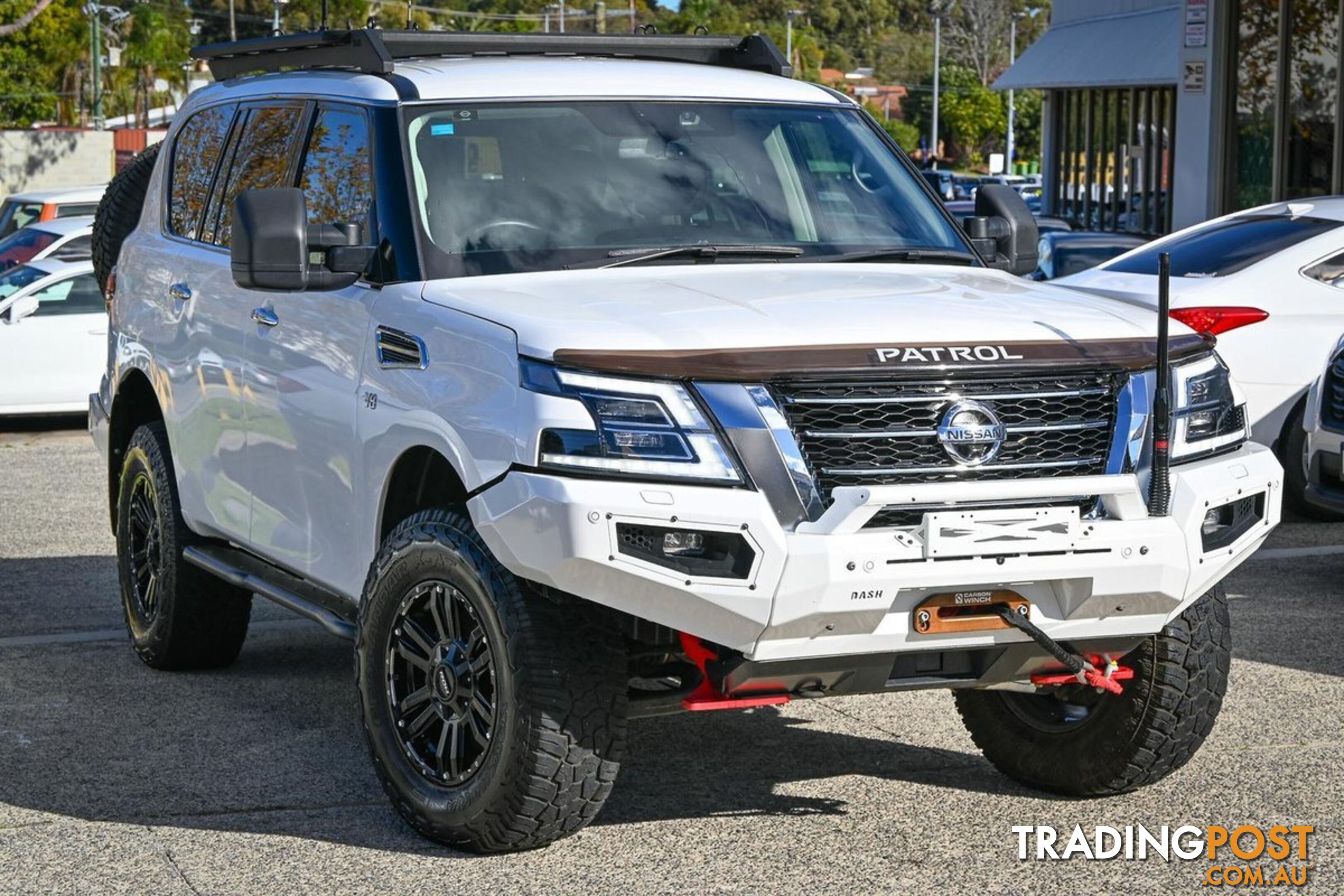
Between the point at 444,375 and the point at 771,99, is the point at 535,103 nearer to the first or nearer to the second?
the point at 771,99

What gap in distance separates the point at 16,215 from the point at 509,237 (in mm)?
18972

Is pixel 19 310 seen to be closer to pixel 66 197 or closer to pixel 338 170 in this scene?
pixel 66 197

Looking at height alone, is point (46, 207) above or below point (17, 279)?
above

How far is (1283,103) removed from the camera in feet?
76.4

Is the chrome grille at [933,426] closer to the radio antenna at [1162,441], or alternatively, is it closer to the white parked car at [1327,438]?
the radio antenna at [1162,441]

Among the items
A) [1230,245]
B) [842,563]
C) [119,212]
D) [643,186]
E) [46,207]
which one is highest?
[643,186]

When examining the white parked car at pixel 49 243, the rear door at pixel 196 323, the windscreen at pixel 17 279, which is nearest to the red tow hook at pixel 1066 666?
the rear door at pixel 196 323

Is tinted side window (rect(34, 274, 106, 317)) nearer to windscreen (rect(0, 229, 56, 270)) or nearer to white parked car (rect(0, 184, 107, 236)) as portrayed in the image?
windscreen (rect(0, 229, 56, 270))

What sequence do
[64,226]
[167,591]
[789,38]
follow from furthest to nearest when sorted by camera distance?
1. [789,38]
2. [64,226]
3. [167,591]

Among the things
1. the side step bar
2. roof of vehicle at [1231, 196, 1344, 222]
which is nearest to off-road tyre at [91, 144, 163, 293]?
the side step bar

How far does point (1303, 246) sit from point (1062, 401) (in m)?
6.50

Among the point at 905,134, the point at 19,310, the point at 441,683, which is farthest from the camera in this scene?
the point at 905,134

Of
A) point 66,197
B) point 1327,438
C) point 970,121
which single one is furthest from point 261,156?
point 970,121

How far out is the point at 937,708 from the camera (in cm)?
706
